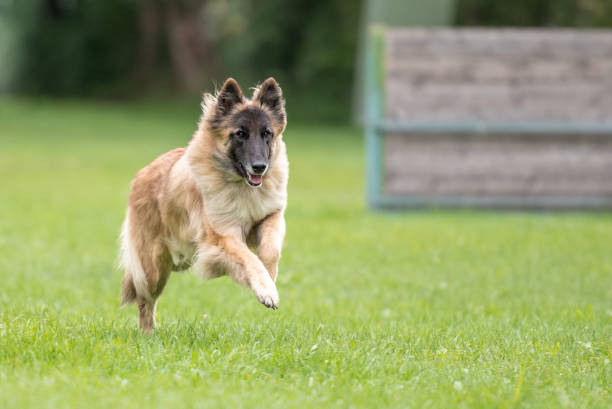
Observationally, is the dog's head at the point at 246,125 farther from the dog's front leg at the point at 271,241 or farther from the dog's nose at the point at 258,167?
the dog's front leg at the point at 271,241

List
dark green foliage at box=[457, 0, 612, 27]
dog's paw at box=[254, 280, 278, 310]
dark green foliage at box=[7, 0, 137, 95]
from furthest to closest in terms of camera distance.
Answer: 1. dark green foliage at box=[7, 0, 137, 95]
2. dark green foliage at box=[457, 0, 612, 27]
3. dog's paw at box=[254, 280, 278, 310]

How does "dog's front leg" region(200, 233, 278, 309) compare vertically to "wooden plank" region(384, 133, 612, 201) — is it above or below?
above

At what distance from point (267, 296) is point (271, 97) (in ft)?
5.80

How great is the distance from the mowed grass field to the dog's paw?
0.31m

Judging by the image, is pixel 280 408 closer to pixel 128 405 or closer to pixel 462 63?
pixel 128 405

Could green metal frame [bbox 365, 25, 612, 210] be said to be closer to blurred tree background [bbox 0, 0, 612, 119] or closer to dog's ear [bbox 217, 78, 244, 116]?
dog's ear [bbox 217, 78, 244, 116]

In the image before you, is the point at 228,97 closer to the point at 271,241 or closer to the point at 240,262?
the point at 271,241

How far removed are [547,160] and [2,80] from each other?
42.5 metres

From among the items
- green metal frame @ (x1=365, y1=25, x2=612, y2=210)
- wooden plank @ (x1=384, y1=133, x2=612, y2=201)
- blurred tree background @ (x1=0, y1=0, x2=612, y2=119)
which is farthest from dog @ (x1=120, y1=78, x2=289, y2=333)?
blurred tree background @ (x1=0, y1=0, x2=612, y2=119)

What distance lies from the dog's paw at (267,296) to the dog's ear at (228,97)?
5.21 feet

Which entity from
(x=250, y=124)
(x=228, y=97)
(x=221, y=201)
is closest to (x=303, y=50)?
(x=228, y=97)

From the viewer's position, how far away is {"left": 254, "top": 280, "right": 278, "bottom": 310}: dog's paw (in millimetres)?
5352

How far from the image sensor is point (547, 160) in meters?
14.6

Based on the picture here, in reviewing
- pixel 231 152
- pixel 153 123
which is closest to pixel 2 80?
pixel 153 123
